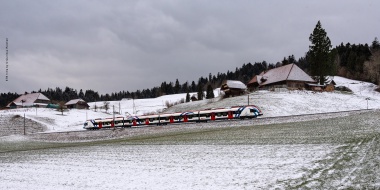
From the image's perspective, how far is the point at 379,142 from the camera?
21.5m

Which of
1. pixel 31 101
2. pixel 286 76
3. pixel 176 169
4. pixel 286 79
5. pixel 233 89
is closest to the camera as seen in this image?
pixel 176 169

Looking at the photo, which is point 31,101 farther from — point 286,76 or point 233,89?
point 286,76

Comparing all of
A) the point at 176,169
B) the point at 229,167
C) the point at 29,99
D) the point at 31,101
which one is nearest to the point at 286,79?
the point at 229,167

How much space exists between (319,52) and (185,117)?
151ft

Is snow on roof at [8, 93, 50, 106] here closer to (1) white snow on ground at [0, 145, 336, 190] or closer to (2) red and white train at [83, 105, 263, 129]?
(2) red and white train at [83, 105, 263, 129]

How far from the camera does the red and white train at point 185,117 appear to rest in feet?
172

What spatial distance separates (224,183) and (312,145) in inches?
412

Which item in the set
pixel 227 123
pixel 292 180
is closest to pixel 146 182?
pixel 292 180

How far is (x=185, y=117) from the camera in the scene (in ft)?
195

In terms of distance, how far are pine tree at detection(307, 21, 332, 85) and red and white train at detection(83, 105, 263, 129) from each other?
131 feet

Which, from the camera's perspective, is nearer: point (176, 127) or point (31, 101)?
point (176, 127)

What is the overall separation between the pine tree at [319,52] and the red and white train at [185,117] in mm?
39912

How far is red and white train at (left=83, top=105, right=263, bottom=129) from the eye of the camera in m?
52.4

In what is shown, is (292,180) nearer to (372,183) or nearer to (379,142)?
(372,183)
